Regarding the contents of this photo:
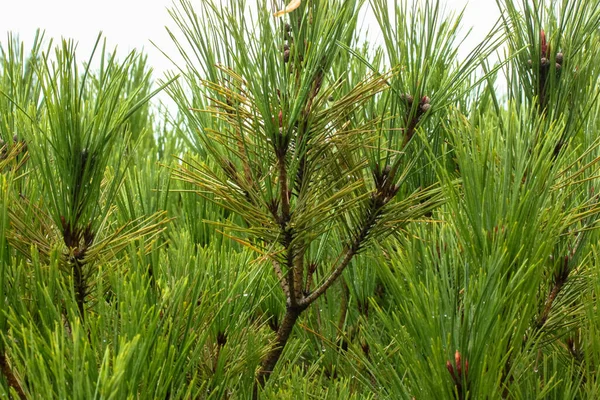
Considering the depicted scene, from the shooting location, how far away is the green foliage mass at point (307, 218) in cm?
68

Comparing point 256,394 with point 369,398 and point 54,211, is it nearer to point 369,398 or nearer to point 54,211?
point 369,398

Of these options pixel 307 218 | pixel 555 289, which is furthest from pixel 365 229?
pixel 555 289

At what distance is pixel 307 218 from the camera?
814mm

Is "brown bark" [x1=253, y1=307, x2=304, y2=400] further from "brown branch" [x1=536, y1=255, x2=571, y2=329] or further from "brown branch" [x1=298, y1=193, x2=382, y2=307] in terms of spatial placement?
"brown branch" [x1=536, y1=255, x2=571, y2=329]

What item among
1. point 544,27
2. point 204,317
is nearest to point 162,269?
point 204,317

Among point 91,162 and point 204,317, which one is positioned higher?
point 91,162

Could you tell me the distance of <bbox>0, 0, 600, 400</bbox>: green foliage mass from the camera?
0.68m

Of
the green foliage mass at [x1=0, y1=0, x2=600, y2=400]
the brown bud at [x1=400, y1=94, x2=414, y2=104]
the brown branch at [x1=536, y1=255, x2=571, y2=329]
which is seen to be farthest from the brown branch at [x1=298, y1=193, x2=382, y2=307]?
the brown branch at [x1=536, y1=255, x2=571, y2=329]

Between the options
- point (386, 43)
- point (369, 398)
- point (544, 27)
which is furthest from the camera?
point (544, 27)

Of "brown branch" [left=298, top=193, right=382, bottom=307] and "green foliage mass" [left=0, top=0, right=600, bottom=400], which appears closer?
"green foliage mass" [left=0, top=0, right=600, bottom=400]

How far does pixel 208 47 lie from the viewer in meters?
0.96

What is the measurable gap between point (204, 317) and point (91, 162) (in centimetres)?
18

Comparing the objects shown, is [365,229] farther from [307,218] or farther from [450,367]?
[450,367]

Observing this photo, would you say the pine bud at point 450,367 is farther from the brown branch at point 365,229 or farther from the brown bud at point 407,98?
the brown bud at point 407,98
